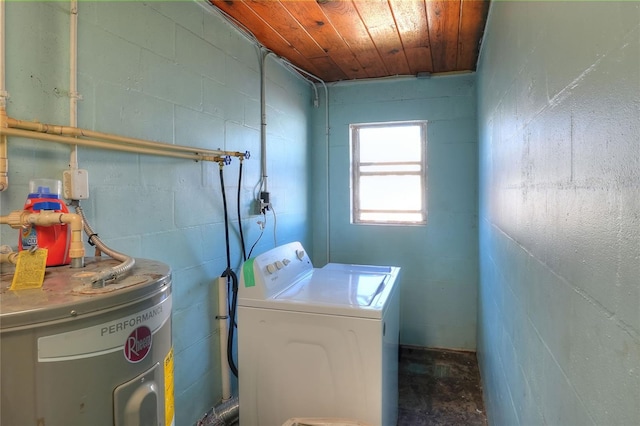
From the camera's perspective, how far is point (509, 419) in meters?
1.42

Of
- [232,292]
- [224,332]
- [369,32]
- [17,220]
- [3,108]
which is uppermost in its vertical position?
[369,32]

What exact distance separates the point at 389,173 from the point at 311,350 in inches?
76.3

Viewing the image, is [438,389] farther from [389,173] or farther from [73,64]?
[73,64]

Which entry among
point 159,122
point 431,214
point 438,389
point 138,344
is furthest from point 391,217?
point 138,344

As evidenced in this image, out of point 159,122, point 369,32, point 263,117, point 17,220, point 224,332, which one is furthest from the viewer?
point 263,117

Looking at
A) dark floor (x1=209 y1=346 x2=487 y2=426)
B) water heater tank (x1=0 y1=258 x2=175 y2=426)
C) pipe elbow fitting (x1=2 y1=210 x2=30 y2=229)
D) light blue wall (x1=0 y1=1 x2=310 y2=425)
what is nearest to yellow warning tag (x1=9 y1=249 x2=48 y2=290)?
→ water heater tank (x1=0 y1=258 x2=175 y2=426)

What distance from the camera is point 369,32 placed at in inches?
89.4

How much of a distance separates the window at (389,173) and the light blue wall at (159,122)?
1063 mm

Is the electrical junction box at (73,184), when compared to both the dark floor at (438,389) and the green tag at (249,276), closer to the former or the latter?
the green tag at (249,276)

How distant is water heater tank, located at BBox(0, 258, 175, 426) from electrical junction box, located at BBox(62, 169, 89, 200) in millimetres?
400

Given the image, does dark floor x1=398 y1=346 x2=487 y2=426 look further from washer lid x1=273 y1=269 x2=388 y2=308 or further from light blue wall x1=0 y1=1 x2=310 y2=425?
light blue wall x1=0 y1=1 x2=310 y2=425

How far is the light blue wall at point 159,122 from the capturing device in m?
1.15

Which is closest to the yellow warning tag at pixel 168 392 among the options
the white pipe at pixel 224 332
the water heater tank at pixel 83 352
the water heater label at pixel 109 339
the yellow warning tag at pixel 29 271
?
the water heater tank at pixel 83 352

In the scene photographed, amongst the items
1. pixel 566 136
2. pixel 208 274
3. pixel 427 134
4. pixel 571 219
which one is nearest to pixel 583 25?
pixel 566 136
